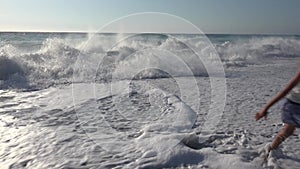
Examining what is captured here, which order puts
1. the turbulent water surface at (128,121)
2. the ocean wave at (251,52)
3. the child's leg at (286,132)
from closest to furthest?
the child's leg at (286,132), the turbulent water surface at (128,121), the ocean wave at (251,52)

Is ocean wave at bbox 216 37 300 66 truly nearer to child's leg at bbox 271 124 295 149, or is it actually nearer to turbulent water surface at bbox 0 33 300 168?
turbulent water surface at bbox 0 33 300 168

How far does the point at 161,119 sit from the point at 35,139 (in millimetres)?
2329

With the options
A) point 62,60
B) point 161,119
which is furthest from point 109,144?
point 62,60

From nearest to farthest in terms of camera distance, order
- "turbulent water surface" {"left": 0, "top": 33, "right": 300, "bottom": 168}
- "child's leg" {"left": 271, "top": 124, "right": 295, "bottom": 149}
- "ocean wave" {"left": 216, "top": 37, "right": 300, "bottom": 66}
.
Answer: "child's leg" {"left": 271, "top": 124, "right": 295, "bottom": 149}, "turbulent water surface" {"left": 0, "top": 33, "right": 300, "bottom": 168}, "ocean wave" {"left": 216, "top": 37, "right": 300, "bottom": 66}

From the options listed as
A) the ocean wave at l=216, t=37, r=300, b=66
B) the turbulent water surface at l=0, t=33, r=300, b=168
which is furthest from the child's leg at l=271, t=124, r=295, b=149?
the ocean wave at l=216, t=37, r=300, b=66

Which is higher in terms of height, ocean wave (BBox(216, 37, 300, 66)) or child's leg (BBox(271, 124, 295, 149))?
ocean wave (BBox(216, 37, 300, 66))

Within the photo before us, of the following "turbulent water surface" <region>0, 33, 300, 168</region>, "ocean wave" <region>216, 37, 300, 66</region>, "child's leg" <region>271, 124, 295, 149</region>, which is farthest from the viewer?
"ocean wave" <region>216, 37, 300, 66</region>

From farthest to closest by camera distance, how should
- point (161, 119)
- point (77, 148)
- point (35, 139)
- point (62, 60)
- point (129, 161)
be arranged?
point (62, 60), point (161, 119), point (35, 139), point (77, 148), point (129, 161)

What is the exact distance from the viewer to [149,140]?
4.88 m

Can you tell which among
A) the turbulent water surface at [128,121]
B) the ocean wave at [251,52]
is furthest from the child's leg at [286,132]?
the ocean wave at [251,52]

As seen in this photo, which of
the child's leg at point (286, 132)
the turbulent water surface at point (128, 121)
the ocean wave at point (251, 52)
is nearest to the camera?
the child's leg at point (286, 132)

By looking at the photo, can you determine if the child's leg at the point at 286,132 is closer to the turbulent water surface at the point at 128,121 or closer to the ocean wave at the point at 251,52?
the turbulent water surface at the point at 128,121

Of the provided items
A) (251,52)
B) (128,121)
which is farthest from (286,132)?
Result: (251,52)

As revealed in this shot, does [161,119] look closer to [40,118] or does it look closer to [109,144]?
[109,144]
